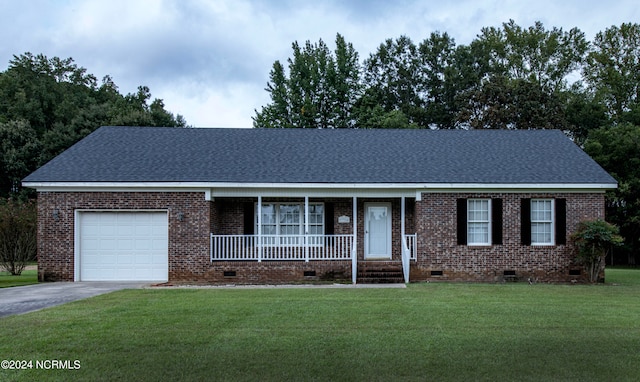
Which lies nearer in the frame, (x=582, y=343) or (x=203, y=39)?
(x=582, y=343)

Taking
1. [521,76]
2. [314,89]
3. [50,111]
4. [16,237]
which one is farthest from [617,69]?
[50,111]

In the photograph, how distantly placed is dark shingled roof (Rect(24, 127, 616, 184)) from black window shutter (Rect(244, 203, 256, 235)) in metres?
1.33

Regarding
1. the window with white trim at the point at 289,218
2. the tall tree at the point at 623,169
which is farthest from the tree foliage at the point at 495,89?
the window with white trim at the point at 289,218

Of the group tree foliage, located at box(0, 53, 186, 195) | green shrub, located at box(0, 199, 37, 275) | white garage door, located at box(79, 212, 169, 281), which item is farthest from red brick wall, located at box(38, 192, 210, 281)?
tree foliage, located at box(0, 53, 186, 195)

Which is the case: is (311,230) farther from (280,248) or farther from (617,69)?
(617,69)

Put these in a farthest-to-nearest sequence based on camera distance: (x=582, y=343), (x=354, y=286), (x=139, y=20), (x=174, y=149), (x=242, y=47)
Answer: (x=242, y=47), (x=139, y=20), (x=174, y=149), (x=354, y=286), (x=582, y=343)

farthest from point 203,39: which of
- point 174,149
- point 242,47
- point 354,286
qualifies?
point 354,286

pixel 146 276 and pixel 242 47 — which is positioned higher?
pixel 242 47

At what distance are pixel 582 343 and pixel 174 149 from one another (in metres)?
15.1

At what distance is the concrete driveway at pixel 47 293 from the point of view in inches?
469

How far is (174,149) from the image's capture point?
65.9 feet

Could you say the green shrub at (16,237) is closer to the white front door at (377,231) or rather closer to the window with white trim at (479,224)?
the white front door at (377,231)

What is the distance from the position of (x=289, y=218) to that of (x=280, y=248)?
1.53 metres

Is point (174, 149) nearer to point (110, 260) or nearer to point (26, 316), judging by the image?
point (110, 260)
